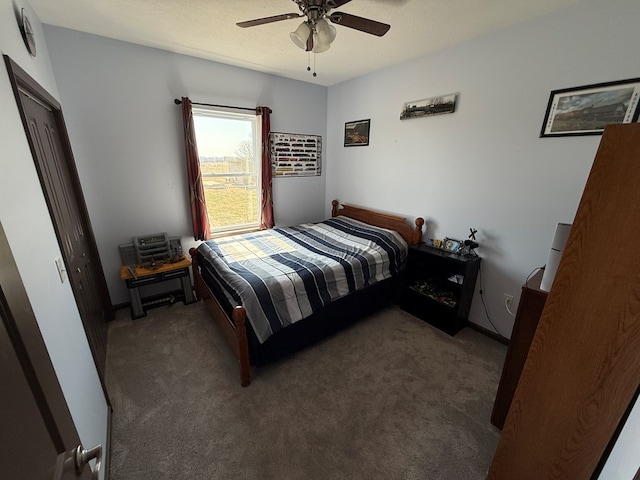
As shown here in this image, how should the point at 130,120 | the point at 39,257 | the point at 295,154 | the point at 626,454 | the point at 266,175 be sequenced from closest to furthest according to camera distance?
the point at 626,454, the point at 39,257, the point at 130,120, the point at 266,175, the point at 295,154

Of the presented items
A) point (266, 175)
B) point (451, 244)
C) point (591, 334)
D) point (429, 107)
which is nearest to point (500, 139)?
point (429, 107)

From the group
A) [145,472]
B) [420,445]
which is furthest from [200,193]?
[420,445]

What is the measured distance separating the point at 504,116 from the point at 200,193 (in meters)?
3.09

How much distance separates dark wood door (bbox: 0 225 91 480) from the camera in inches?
16.8

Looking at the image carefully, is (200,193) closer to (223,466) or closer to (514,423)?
(223,466)

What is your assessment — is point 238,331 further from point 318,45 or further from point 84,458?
point 318,45

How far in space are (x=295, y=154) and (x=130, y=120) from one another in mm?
1938

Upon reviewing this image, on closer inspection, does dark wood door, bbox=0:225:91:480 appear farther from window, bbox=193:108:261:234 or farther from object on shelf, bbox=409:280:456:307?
window, bbox=193:108:261:234

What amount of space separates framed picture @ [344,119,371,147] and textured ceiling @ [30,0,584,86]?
709 mm

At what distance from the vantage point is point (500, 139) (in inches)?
90.7

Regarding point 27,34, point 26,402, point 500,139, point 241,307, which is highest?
point 27,34

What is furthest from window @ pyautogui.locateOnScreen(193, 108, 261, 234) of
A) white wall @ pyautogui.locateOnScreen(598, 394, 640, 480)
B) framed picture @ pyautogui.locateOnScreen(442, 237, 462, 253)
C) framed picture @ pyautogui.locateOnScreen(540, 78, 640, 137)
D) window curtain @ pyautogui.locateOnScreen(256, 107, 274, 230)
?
white wall @ pyautogui.locateOnScreen(598, 394, 640, 480)

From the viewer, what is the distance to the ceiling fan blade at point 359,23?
→ 157 cm

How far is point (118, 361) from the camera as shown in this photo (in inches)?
86.1
